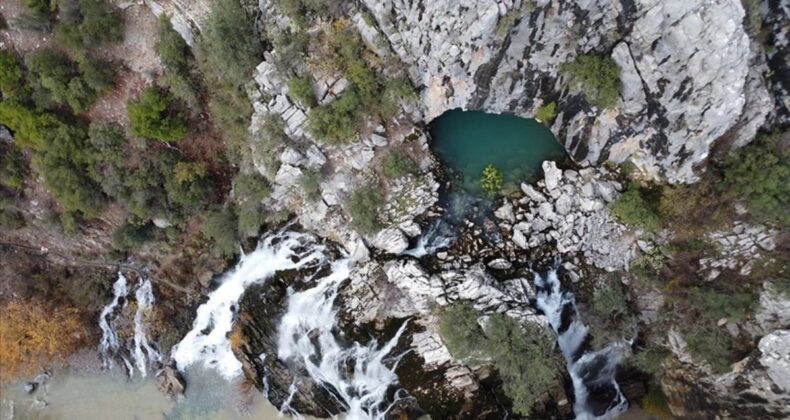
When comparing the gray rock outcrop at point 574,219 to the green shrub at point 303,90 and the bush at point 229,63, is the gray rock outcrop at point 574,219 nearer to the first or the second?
the green shrub at point 303,90

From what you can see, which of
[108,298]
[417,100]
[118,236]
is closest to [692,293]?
[417,100]

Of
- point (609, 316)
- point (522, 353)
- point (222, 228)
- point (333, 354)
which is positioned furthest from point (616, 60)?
point (222, 228)

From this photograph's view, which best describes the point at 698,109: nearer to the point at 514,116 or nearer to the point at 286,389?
the point at 514,116

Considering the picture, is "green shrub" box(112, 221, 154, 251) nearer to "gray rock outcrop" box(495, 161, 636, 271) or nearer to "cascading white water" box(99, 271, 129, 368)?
"cascading white water" box(99, 271, 129, 368)

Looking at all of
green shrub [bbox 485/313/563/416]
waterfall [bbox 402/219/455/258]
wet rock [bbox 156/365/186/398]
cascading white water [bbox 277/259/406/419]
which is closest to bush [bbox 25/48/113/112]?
cascading white water [bbox 277/259/406/419]

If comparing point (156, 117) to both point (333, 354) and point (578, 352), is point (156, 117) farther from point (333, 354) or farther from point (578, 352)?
point (578, 352)
